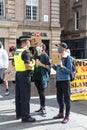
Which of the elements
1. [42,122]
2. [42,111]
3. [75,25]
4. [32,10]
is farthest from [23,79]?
[75,25]

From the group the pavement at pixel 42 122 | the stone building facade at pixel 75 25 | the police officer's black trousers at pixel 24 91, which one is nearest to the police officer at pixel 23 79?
the police officer's black trousers at pixel 24 91

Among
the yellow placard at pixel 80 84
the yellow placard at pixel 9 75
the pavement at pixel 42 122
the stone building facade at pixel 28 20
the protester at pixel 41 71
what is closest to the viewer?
the pavement at pixel 42 122

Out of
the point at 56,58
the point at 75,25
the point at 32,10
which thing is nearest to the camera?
the point at 56,58

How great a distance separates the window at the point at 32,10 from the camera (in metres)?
31.8

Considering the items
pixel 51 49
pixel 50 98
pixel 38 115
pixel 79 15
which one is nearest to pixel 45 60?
pixel 38 115

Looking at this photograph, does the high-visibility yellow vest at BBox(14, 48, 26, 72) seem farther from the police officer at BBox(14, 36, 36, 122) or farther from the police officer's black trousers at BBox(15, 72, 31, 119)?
the police officer's black trousers at BBox(15, 72, 31, 119)

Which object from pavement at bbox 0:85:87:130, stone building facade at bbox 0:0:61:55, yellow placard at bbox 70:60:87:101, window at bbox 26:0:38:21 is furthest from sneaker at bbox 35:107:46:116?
window at bbox 26:0:38:21

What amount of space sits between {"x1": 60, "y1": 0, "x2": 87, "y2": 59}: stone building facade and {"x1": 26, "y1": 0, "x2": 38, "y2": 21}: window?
5.87 m

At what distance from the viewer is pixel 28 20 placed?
Result: 31.5 metres

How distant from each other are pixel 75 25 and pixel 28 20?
982 centimetres

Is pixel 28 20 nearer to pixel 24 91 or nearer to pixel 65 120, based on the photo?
pixel 24 91

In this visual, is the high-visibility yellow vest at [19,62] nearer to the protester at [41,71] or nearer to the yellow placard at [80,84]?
the protester at [41,71]

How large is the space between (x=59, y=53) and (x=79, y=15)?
32.3 meters

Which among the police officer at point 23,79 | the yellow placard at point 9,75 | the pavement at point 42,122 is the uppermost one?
the police officer at point 23,79
